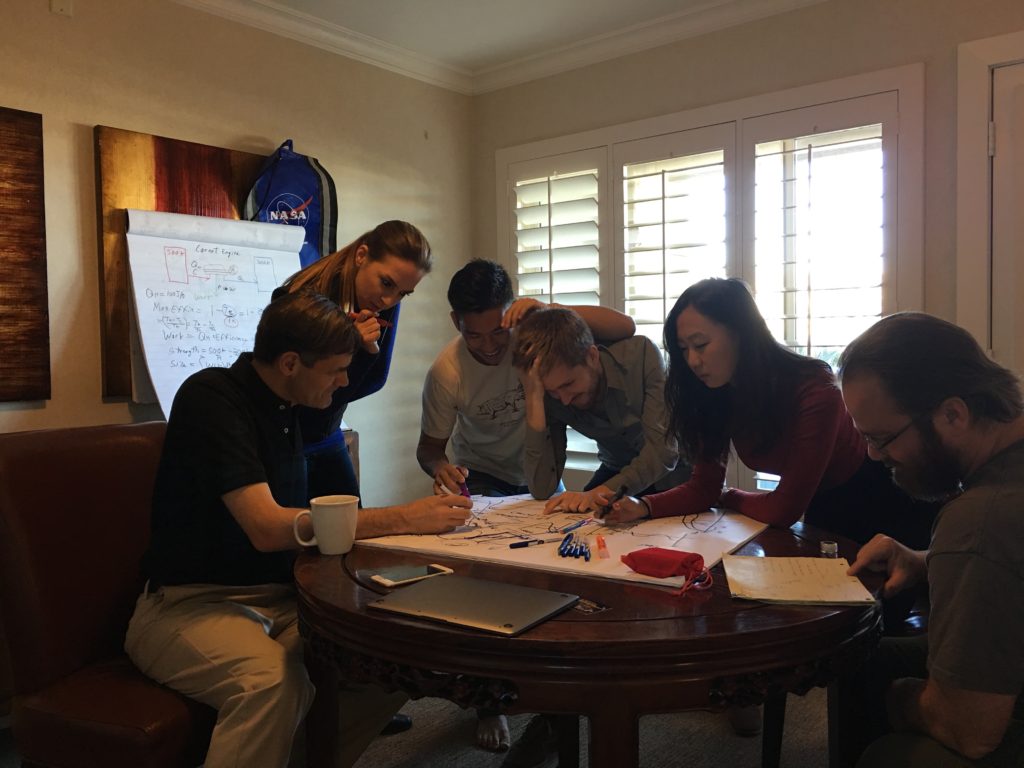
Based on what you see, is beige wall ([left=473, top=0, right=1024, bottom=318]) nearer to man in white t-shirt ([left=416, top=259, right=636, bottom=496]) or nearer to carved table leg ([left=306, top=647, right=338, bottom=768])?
man in white t-shirt ([left=416, top=259, right=636, bottom=496])

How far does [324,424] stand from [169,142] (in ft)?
A: 5.23

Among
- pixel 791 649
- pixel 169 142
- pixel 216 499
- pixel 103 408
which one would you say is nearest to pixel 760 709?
pixel 791 649

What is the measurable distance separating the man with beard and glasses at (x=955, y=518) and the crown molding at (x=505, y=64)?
2545 mm

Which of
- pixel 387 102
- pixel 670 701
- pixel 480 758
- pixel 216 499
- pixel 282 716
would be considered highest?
pixel 387 102

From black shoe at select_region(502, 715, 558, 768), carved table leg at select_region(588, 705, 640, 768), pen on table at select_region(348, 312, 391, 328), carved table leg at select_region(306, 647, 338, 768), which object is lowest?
black shoe at select_region(502, 715, 558, 768)

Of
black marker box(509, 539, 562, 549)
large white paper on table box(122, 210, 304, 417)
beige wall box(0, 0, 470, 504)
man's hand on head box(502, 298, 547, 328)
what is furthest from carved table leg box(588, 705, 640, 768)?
beige wall box(0, 0, 470, 504)

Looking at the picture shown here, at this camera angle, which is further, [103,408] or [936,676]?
[103,408]

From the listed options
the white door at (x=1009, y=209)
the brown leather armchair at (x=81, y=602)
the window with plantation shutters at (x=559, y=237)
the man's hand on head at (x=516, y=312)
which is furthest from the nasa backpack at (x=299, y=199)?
the white door at (x=1009, y=209)

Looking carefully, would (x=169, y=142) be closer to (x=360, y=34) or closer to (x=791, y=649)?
(x=360, y=34)

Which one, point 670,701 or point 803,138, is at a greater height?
point 803,138

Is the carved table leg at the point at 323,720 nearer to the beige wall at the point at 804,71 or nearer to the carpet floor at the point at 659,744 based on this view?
the carpet floor at the point at 659,744

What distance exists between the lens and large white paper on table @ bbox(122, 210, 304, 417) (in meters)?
2.83

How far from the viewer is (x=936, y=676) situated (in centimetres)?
107

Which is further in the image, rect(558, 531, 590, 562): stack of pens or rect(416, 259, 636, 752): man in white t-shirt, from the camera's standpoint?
rect(416, 259, 636, 752): man in white t-shirt
